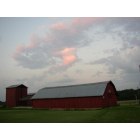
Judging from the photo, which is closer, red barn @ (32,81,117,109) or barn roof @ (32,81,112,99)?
barn roof @ (32,81,112,99)

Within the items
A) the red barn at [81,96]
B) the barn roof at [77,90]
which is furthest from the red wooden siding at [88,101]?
the barn roof at [77,90]

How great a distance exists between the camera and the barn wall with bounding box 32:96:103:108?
1127 inches

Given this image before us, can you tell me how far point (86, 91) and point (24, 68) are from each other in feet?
28.0

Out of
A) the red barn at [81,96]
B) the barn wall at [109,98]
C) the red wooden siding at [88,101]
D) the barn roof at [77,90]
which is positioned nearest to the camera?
the barn roof at [77,90]

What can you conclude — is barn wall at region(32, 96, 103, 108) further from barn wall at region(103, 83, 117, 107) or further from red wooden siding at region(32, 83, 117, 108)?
barn wall at region(103, 83, 117, 107)

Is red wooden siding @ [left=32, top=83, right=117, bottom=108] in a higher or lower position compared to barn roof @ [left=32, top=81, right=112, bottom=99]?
lower

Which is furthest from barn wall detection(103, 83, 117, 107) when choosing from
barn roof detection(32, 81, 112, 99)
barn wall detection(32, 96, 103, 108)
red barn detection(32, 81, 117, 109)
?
barn wall detection(32, 96, 103, 108)

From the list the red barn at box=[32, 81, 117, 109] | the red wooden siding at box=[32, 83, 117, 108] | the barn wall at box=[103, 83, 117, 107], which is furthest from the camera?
the barn wall at box=[103, 83, 117, 107]

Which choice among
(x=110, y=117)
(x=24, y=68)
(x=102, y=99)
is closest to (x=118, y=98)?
(x=102, y=99)

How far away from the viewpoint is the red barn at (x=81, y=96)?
2844 centimetres

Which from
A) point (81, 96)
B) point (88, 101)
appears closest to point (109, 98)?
point (88, 101)

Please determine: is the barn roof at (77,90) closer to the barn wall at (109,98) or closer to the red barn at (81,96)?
the red barn at (81,96)
